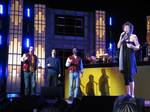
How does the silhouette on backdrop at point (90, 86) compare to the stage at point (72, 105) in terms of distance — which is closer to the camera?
the stage at point (72, 105)

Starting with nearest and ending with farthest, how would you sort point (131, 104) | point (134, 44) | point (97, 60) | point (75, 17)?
point (131, 104) < point (134, 44) < point (97, 60) < point (75, 17)

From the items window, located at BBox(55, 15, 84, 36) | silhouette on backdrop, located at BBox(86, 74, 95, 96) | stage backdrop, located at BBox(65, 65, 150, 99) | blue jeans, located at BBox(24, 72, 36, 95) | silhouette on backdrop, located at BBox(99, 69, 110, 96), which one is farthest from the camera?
window, located at BBox(55, 15, 84, 36)

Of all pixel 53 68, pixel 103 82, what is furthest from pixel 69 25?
pixel 103 82

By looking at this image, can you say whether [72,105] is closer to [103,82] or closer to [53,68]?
[103,82]

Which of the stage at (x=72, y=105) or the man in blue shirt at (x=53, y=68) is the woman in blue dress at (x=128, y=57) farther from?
the man in blue shirt at (x=53, y=68)

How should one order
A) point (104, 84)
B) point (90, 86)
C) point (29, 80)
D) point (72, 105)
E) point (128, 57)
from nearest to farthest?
point (72, 105)
point (128, 57)
point (29, 80)
point (104, 84)
point (90, 86)

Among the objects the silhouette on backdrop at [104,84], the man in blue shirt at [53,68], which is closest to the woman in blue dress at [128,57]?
the silhouette on backdrop at [104,84]

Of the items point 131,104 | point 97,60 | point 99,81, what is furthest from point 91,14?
point 131,104

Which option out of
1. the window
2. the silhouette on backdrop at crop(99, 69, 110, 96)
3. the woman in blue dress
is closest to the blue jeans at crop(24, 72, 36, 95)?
the silhouette on backdrop at crop(99, 69, 110, 96)

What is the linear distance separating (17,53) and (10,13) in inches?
66.1

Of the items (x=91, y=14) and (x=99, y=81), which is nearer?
(x=99, y=81)

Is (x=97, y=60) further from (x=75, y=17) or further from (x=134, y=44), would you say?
(x=134, y=44)

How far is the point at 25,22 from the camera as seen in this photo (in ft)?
50.9

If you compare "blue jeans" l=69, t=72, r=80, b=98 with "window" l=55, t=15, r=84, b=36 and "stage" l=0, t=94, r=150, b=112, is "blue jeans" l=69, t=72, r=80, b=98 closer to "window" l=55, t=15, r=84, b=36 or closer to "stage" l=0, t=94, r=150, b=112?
"stage" l=0, t=94, r=150, b=112
